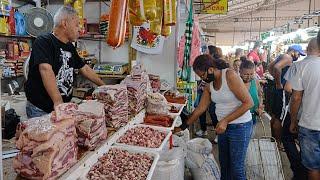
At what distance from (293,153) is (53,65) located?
3400 millimetres

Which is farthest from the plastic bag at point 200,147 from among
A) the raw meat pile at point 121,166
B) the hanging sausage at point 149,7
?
the hanging sausage at point 149,7

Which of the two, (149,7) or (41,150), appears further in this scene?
(149,7)

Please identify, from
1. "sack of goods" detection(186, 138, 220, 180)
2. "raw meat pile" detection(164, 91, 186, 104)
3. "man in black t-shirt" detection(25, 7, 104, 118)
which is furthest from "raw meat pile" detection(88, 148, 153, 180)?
"raw meat pile" detection(164, 91, 186, 104)

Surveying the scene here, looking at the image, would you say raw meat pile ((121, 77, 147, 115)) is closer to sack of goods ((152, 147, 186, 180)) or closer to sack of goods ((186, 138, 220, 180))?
sack of goods ((152, 147, 186, 180))

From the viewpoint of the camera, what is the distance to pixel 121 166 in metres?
2.10

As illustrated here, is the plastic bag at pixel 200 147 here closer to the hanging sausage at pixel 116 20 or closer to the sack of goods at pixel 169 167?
the sack of goods at pixel 169 167

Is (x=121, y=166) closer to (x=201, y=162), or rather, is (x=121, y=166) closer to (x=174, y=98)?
(x=201, y=162)

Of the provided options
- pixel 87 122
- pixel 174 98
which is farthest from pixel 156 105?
pixel 87 122

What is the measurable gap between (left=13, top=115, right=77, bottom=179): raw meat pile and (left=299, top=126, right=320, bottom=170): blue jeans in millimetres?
2699

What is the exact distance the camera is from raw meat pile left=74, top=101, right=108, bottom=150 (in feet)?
6.43

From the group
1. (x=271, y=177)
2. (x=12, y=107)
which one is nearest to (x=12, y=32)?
(x=12, y=107)

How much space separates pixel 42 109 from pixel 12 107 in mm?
2389

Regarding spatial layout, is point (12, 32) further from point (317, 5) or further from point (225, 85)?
point (317, 5)

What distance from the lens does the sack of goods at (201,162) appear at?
11.6 feet
